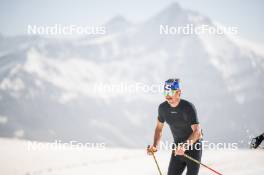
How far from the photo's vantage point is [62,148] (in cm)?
2011

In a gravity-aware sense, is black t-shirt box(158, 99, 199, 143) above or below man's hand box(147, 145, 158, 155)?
above

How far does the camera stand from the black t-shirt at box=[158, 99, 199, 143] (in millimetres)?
6289

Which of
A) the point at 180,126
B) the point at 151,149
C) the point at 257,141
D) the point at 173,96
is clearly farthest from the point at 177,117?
the point at 257,141

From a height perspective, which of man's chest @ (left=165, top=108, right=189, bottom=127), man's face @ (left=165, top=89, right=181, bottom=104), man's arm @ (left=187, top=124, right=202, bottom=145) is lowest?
man's arm @ (left=187, top=124, right=202, bottom=145)

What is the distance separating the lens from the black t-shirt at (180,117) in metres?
6.29

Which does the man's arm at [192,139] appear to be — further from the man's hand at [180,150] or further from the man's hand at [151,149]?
the man's hand at [151,149]

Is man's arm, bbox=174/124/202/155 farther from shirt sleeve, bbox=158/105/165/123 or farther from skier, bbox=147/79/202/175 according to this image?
shirt sleeve, bbox=158/105/165/123

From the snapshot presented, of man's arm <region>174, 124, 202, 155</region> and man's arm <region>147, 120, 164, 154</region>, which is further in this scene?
man's arm <region>147, 120, 164, 154</region>

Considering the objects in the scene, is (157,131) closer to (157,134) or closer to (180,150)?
(157,134)

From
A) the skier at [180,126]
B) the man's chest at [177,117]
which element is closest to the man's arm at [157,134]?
the skier at [180,126]

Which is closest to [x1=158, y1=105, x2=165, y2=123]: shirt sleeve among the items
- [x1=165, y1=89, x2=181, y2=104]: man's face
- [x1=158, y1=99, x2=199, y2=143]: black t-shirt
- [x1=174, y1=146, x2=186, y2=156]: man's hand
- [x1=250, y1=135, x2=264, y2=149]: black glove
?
[x1=158, y1=99, x2=199, y2=143]: black t-shirt

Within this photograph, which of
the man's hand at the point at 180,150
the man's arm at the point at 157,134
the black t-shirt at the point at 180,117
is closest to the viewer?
the man's hand at the point at 180,150

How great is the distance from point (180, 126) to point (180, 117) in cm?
17

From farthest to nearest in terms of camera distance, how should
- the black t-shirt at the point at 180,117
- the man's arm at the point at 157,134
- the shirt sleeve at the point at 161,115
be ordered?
the man's arm at the point at 157,134 < the shirt sleeve at the point at 161,115 < the black t-shirt at the point at 180,117
